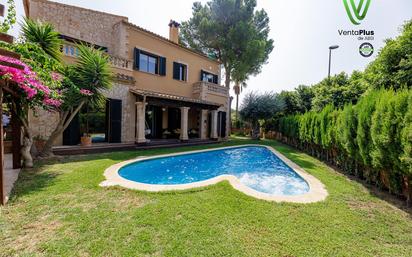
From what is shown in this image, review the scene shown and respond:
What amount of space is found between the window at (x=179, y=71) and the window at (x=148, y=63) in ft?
6.05

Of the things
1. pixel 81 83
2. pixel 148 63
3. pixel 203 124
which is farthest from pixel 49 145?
pixel 203 124

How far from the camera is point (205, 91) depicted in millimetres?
19453

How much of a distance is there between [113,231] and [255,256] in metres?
2.50

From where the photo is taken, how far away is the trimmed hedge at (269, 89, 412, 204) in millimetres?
5207

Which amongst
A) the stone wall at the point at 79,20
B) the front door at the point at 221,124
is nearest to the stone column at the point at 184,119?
the front door at the point at 221,124

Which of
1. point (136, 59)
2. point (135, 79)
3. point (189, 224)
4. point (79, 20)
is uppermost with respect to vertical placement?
point (79, 20)

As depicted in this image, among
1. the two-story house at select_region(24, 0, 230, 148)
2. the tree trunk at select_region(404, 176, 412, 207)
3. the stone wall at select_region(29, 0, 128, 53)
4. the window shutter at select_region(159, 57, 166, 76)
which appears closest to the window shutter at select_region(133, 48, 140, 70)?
the two-story house at select_region(24, 0, 230, 148)

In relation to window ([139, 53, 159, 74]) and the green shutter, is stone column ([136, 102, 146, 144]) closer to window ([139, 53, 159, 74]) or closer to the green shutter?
window ([139, 53, 159, 74])

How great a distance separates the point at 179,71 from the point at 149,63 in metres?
3.12

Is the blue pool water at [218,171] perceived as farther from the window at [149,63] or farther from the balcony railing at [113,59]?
the window at [149,63]

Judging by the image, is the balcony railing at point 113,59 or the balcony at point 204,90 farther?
the balcony at point 204,90

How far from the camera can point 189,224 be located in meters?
3.81

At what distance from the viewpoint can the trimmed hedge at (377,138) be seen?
5.21 meters

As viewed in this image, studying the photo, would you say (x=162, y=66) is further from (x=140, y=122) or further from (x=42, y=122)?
(x=42, y=122)
